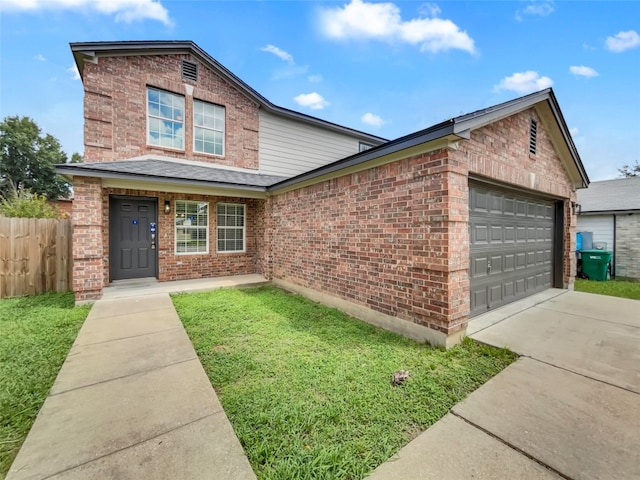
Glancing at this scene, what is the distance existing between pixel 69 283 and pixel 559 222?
12803mm

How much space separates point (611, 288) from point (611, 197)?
625cm

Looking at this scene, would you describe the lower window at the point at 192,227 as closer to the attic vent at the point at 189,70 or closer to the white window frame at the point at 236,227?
the white window frame at the point at 236,227

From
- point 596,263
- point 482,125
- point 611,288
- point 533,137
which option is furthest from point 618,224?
point 482,125

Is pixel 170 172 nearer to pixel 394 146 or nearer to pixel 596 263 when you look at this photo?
pixel 394 146

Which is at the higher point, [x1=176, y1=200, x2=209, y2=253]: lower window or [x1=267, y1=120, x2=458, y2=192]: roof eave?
[x1=267, y1=120, x2=458, y2=192]: roof eave

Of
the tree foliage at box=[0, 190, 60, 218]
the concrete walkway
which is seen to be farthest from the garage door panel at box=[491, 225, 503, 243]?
the tree foliage at box=[0, 190, 60, 218]

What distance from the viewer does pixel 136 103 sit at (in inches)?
308

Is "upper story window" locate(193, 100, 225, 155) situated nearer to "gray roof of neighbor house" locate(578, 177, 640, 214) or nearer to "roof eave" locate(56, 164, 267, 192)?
"roof eave" locate(56, 164, 267, 192)

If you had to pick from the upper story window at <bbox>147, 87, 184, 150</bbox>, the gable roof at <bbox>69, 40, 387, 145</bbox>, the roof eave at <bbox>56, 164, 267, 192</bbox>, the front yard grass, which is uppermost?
the gable roof at <bbox>69, 40, 387, 145</bbox>

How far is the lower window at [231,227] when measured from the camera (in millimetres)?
8875

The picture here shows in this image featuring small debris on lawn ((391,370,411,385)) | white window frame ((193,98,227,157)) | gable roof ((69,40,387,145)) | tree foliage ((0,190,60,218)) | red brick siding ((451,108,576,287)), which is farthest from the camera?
tree foliage ((0,190,60,218))

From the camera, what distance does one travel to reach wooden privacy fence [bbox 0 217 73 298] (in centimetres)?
641

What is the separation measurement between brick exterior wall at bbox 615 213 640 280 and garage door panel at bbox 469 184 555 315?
19.2 ft

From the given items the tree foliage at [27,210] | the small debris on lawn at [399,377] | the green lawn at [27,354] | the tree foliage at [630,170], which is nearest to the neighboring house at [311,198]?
the green lawn at [27,354]
